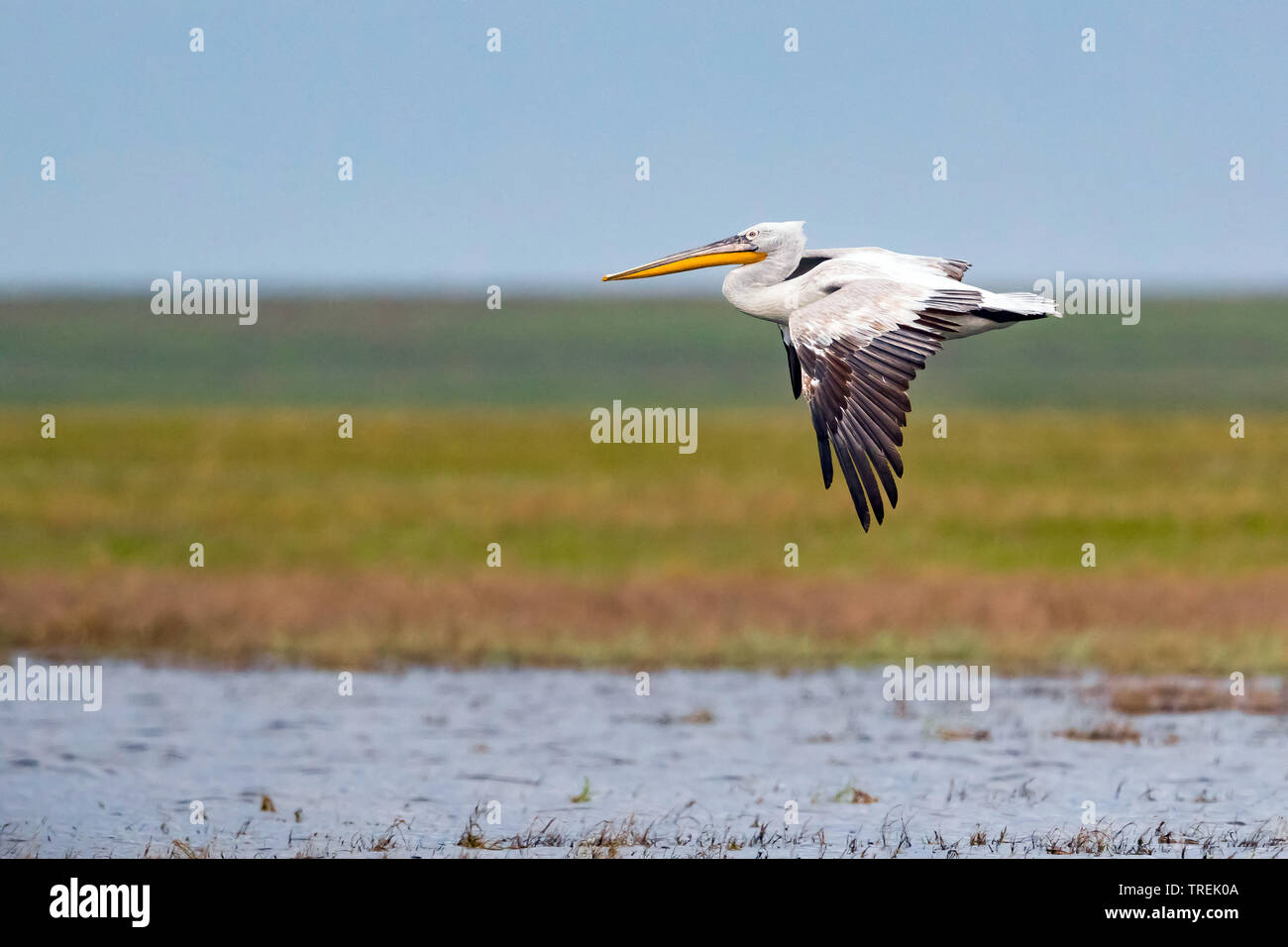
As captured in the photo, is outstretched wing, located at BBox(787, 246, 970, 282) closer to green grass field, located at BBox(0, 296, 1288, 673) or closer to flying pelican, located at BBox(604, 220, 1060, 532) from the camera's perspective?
flying pelican, located at BBox(604, 220, 1060, 532)

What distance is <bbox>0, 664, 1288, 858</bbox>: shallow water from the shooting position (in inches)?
493

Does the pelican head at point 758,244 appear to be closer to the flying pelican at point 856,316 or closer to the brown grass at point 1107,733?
the flying pelican at point 856,316

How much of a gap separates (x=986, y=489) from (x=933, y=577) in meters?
10.1

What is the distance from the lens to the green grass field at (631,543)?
22906 millimetres

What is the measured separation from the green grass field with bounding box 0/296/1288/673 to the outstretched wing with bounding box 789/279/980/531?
11.1 m

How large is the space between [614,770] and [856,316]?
5.76 m

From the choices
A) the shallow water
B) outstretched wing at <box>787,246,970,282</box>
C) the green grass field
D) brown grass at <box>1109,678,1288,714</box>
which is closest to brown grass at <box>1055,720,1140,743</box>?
the shallow water

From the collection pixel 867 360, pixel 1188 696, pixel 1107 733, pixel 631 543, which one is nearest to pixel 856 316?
pixel 867 360

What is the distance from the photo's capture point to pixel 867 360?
10.7 m

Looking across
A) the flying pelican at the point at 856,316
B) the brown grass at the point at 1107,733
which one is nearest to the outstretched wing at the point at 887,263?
the flying pelican at the point at 856,316

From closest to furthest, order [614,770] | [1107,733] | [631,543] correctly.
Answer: [614,770] < [1107,733] < [631,543]

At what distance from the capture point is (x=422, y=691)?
19.9 m

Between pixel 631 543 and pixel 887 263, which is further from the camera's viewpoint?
pixel 631 543

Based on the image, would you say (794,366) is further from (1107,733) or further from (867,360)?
(1107,733)
